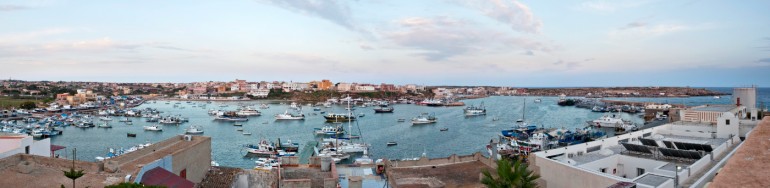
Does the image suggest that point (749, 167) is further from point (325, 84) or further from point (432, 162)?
point (325, 84)

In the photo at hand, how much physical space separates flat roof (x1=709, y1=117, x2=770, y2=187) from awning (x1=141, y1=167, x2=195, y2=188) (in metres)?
7.98

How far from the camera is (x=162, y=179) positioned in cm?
815

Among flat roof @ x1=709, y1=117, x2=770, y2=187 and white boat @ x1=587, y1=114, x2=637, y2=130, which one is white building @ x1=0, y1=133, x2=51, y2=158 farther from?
white boat @ x1=587, y1=114, x2=637, y2=130

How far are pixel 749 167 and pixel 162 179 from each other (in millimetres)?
8271

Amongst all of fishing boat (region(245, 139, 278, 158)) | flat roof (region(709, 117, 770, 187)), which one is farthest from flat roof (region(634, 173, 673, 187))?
fishing boat (region(245, 139, 278, 158))

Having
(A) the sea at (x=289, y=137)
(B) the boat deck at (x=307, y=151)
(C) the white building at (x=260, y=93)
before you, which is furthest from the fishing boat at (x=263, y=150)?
(C) the white building at (x=260, y=93)

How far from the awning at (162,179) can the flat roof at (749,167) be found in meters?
7.98

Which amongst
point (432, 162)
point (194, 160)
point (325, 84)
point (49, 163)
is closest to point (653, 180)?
point (432, 162)

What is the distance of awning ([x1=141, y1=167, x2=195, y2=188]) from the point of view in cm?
797

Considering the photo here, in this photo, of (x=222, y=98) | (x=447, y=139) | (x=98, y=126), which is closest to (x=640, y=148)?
(x=447, y=139)

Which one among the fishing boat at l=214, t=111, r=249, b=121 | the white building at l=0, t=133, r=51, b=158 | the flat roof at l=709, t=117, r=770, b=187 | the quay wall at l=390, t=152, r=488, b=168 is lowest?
the fishing boat at l=214, t=111, r=249, b=121

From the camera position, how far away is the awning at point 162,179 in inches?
314

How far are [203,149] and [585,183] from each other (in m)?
8.46

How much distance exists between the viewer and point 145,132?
40688 mm
